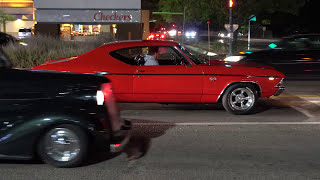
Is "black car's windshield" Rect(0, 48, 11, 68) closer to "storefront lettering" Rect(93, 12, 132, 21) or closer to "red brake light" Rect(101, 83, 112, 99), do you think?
"red brake light" Rect(101, 83, 112, 99)

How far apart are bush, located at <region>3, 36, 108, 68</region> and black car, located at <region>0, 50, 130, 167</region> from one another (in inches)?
551

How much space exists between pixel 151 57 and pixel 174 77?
26.6 inches

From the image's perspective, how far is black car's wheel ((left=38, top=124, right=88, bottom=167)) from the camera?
17.1 feet

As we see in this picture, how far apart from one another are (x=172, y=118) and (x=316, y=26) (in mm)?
51253

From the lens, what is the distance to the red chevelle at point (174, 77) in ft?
29.1

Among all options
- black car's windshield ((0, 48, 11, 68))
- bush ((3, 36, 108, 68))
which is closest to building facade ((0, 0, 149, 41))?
bush ((3, 36, 108, 68))

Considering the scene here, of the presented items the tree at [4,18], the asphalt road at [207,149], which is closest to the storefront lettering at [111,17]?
the tree at [4,18]

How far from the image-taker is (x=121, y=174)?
211 inches

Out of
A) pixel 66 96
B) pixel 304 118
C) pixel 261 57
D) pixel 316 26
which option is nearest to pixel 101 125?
pixel 66 96

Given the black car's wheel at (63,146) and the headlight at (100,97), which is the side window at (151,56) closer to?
the headlight at (100,97)

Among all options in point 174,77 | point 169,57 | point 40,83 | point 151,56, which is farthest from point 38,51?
point 40,83

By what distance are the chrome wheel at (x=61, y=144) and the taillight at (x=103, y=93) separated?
49 centimetres

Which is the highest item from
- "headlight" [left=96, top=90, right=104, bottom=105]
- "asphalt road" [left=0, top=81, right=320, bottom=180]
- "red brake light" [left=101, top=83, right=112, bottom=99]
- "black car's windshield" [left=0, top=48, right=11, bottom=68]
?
"black car's windshield" [left=0, top=48, right=11, bottom=68]

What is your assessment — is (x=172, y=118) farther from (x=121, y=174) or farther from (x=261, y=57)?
(x=261, y=57)
